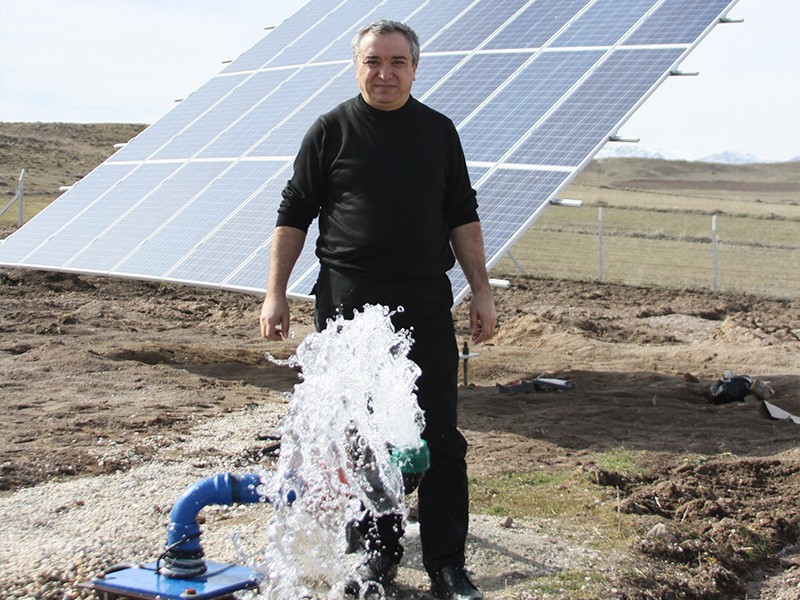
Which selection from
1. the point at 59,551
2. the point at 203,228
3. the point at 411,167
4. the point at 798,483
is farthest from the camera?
the point at 203,228

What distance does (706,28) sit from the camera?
368 inches

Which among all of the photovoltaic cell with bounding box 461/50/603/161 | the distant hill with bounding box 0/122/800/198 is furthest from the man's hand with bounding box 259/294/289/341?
the distant hill with bounding box 0/122/800/198

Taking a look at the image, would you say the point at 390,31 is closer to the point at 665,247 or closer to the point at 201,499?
the point at 201,499

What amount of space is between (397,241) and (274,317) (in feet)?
1.96

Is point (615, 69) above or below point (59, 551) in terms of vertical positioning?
above

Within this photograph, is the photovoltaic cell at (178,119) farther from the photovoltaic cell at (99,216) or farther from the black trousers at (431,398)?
the black trousers at (431,398)

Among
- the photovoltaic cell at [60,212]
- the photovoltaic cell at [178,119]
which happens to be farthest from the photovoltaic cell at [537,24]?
the photovoltaic cell at [60,212]

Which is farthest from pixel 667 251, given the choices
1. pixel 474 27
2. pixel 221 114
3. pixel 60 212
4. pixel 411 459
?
pixel 411 459

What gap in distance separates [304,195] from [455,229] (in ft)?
2.12

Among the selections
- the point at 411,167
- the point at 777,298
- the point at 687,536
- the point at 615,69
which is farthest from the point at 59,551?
the point at 777,298

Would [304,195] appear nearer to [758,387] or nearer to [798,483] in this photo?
[798,483]

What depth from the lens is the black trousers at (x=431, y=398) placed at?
468 cm

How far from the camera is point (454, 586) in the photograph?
15.0ft

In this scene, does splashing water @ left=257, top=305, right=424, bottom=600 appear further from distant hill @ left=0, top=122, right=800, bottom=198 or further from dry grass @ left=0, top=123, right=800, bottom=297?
distant hill @ left=0, top=122, right=800, bottom=198
